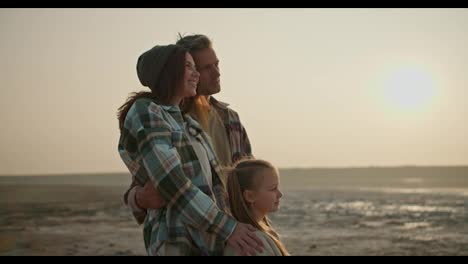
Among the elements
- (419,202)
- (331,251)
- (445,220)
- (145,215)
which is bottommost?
(419,202)

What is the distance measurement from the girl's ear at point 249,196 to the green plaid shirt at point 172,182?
0.55 ft

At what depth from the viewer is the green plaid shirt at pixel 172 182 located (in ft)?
10.6

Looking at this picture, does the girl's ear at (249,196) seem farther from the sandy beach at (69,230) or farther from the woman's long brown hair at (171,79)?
the sandy beach at (69,230)

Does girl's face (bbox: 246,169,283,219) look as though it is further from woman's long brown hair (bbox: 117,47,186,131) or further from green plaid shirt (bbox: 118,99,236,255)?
woman's long brown hair (bbox: 117,47,186,131)

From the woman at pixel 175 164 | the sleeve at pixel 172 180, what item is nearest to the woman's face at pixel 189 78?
the woman at pixel 175 164

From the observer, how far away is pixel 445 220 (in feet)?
64.0

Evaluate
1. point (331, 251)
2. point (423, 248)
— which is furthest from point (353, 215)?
point (331, 251)

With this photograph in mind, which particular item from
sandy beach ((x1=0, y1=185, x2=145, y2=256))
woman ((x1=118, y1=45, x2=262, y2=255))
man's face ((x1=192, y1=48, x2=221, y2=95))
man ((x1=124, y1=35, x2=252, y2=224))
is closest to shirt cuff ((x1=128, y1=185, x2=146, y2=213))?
woman ((x1=118, y1=45, x2=262, y2=255))

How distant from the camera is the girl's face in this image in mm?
3572

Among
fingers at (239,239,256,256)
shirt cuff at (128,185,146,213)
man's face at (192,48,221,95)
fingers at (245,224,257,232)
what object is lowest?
fingers at (239,239,256,256)
